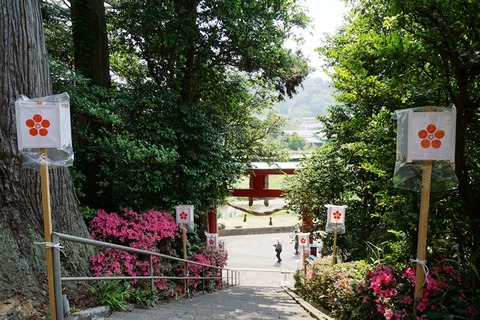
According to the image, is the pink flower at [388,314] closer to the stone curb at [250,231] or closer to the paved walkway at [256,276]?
the paved walkway at [256,276]

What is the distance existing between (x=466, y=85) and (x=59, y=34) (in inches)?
269

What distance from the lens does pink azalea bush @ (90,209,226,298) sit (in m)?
4.47

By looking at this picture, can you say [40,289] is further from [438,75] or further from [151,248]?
[438,75]

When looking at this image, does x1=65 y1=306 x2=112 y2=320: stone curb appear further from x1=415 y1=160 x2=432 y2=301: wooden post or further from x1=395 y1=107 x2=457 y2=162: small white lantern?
x1=395 y1=107 x2=457 y2=162: small white lantern

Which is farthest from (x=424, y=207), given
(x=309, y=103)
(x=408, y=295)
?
(x=309, y=103)

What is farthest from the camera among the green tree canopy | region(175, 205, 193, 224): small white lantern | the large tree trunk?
region(175, 205, 193, 224): small white lantern

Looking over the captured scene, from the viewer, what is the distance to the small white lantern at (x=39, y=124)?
2229mm

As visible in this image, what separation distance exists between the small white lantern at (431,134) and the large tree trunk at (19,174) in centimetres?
340

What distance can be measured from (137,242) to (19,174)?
7.84ft

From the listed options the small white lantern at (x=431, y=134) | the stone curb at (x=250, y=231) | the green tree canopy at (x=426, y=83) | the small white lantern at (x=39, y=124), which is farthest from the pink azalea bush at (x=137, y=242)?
the stone curb at (x=250, y=231)

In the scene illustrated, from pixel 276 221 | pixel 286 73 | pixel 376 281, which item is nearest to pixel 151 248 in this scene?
pixel 376 281

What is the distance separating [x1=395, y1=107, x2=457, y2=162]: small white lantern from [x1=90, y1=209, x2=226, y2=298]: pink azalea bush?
3.65 metres

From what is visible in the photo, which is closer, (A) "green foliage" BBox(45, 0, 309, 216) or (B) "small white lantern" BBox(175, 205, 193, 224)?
(A) "green foliage" BBox(45, 0, 309, 216)

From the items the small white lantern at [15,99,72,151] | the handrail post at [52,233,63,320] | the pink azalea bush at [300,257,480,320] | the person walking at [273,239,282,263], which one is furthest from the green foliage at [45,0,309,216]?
the person walking at [273,239,282,263]
